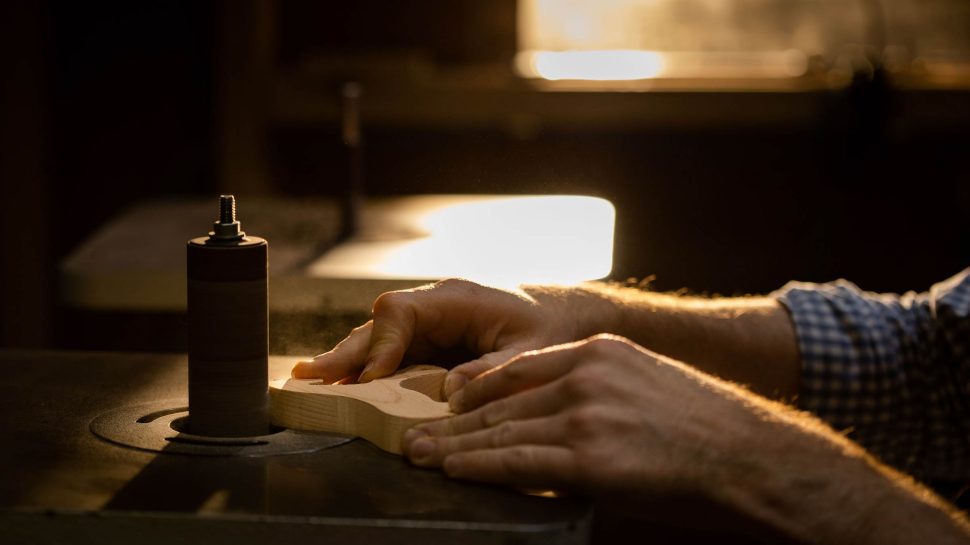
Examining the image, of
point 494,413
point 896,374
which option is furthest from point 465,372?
point 896,374

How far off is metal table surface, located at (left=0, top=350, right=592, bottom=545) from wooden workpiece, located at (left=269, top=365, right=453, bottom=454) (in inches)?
0.8

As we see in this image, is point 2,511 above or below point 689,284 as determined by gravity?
above

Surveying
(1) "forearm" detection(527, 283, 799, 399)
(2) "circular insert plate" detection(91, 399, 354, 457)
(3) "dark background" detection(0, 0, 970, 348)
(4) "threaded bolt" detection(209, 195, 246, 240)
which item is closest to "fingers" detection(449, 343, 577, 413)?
(2) "circular insert plate" detection(91, 399, 354, 457)

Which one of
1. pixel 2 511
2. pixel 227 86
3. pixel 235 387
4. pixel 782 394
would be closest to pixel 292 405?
pixel 235 387

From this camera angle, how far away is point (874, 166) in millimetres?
3801

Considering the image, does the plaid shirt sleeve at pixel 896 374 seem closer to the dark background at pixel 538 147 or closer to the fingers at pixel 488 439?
the fingers at pixel 488 439

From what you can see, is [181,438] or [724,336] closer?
[181,438]

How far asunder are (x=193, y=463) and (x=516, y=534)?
29cm

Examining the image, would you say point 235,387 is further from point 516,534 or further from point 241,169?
point 241,169

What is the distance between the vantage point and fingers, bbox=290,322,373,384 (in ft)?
3.67

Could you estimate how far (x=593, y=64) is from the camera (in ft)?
13.9

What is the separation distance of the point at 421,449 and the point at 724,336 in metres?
0.72

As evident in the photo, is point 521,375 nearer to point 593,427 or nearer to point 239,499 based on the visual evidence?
point 593,427

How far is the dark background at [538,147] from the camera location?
11.9 ft
